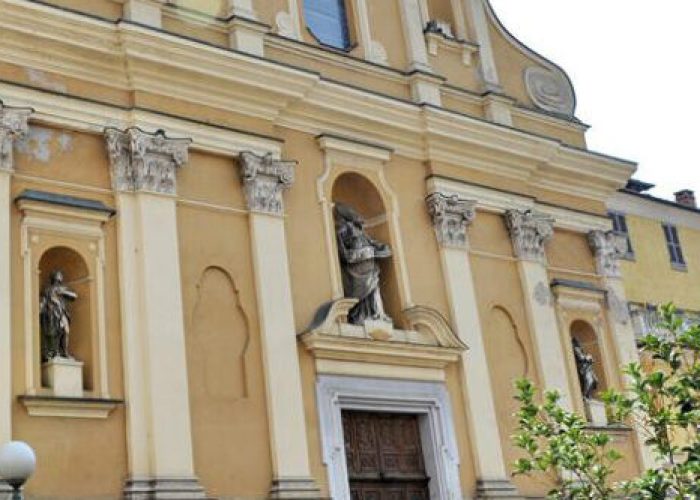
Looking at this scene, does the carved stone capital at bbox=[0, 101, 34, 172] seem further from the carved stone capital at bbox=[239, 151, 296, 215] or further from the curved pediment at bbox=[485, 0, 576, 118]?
the curved pediment at bbox=[485, 0, 576, 118]

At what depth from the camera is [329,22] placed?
16797 mm

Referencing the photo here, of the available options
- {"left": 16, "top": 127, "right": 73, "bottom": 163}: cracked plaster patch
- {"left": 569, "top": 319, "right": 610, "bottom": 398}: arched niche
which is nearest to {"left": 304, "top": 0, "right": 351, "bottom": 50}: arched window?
{"left": 16, "top": 127, "right": 73, "bottom": 163}: cracked plaster patch

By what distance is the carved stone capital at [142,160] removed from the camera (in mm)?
12953

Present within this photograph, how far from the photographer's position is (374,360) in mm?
14398

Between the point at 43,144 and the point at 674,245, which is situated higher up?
the point at 674,245

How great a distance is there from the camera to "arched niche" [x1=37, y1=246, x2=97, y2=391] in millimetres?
12109

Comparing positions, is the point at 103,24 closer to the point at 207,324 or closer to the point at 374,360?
the point at 207,324

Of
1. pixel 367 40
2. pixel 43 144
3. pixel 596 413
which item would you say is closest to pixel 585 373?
pixel 596 413

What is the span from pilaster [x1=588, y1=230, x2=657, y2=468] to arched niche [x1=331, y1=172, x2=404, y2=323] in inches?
182

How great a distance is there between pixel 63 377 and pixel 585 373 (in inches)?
354

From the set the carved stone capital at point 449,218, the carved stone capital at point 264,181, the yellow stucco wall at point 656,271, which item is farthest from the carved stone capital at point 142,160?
the yellow stucco wall at point 656,271

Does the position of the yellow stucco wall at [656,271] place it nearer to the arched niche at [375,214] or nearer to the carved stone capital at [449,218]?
the carved stone capital at [449,218]

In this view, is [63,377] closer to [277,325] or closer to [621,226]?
[277,325]

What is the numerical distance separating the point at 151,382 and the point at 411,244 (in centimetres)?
492
